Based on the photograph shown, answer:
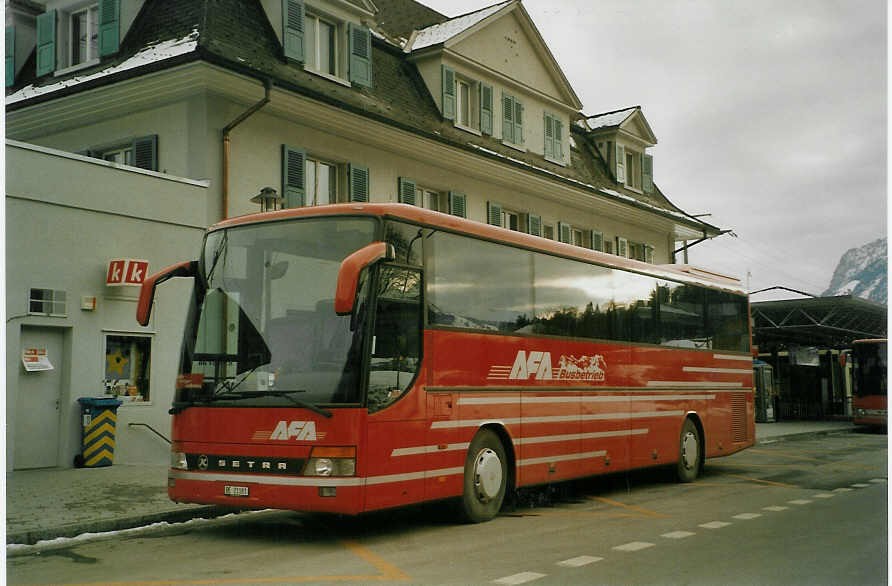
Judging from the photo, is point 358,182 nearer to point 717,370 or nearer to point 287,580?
point 717,370

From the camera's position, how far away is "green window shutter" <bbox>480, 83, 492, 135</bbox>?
25766 millimetres

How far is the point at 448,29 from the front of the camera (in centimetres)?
2573

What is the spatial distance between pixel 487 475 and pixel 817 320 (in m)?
27.0

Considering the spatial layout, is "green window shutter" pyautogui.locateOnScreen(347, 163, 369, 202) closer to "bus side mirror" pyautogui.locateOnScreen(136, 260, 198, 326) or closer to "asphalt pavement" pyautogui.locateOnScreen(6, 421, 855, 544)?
"asphalt pavement" pyautogui.locateOnScreen(6, 421, 855, 544)

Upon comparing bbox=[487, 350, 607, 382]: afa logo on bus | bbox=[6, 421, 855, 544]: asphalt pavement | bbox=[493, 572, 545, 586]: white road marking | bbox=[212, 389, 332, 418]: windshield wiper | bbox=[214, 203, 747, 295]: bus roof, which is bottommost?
bbox=[493, 572, 545, 586]: white road marking

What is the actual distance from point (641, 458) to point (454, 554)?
643cm

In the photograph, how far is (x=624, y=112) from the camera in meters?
34.0

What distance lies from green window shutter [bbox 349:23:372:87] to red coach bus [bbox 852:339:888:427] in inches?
795

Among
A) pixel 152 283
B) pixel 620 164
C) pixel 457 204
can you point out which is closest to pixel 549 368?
pixel 152 283

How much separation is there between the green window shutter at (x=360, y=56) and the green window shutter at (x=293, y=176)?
2765mm

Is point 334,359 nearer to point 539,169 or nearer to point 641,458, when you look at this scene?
point 641,458

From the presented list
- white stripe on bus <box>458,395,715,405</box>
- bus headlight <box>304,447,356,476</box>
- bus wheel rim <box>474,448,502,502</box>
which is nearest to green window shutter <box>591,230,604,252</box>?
white stripe on bus <box>458,395,715,405</box>

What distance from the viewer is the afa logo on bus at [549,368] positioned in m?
11.8

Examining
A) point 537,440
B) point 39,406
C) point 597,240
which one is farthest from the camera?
point 597,240
